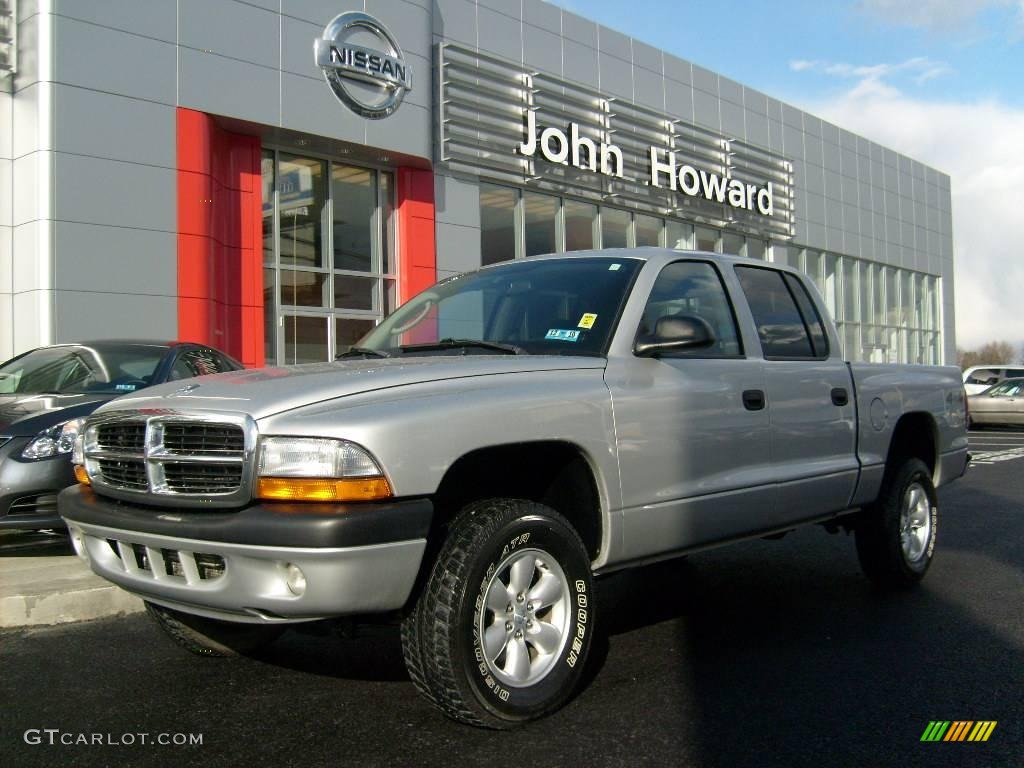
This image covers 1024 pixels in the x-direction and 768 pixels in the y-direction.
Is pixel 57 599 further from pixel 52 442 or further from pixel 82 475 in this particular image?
pixel 82 475

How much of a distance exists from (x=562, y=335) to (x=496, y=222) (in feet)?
51.7

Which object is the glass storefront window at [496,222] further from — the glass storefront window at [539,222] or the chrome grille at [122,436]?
the chrome grille at [122,436]

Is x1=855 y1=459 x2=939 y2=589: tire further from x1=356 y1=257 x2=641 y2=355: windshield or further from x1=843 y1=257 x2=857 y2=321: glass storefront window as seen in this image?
x1=843 y1=257 x2=857 y2=321: glass storefront window

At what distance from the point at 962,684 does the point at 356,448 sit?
106 inches

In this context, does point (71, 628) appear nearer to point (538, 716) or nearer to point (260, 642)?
point (260, 642)

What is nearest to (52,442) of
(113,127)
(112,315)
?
(112,315)

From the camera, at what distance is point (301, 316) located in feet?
54.5

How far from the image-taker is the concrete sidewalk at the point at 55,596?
5020mm

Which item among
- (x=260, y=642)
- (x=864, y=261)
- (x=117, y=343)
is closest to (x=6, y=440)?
(x=117, y=343)

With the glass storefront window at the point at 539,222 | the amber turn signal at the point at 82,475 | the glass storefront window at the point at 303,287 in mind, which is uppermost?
the glass storefront window at the point at 539,222

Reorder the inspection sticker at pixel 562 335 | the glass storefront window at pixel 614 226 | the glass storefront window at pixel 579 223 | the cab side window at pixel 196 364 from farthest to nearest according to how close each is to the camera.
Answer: the glass storefront window at pixel 614 226
the glass storefront window at pixel 579 223
the cab side window at pixel 196 364
the inspection sticker at pixel 562 335

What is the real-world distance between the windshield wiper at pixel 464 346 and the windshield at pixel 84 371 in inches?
136

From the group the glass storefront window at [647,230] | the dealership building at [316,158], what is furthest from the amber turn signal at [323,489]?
the glass storefront window at [647,230]

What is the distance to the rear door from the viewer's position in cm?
467
